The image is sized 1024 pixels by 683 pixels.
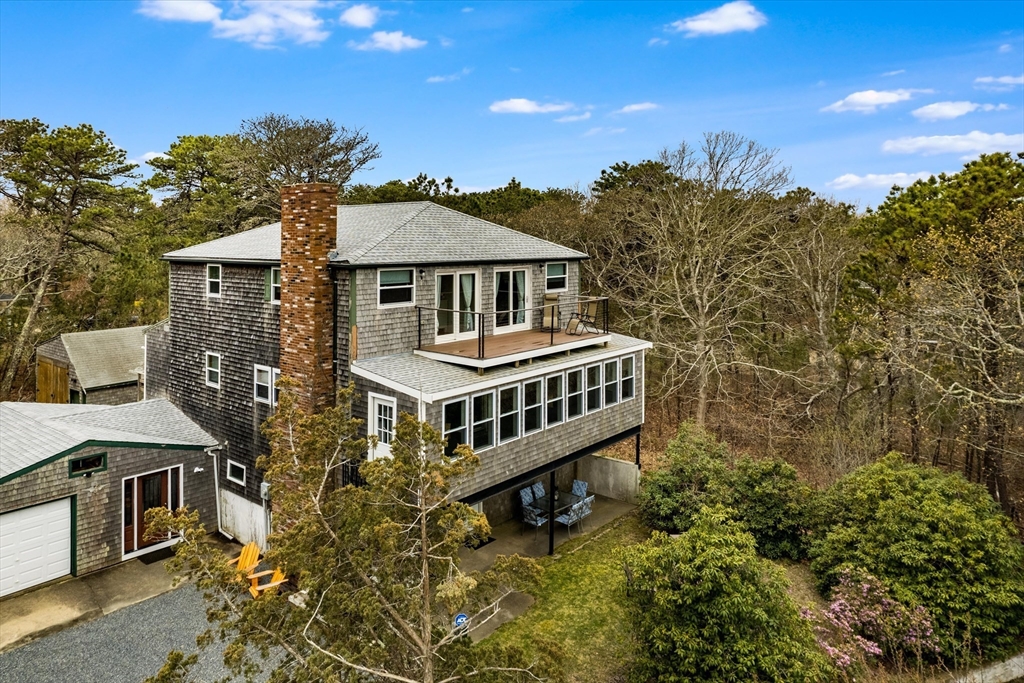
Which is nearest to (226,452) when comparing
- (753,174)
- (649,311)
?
(649,311)

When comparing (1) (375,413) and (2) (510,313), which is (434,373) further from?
(2) (510,313)

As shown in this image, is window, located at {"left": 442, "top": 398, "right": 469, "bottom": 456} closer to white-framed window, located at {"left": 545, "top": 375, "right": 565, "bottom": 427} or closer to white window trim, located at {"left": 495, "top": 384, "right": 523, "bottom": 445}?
white window trim, located at {"left": 495, "top": 384, "right": 523, "bottom": 445}

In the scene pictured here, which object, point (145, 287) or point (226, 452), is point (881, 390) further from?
point (145, 287)

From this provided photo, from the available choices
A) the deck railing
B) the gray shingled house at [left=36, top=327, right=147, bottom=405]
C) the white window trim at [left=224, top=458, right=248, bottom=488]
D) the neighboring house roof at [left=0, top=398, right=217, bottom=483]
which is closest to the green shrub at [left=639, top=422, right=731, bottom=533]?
the deck railing

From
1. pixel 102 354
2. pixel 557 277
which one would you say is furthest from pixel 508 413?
pixel 102 354

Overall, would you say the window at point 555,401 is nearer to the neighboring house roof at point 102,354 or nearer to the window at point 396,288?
the window at point 396,288

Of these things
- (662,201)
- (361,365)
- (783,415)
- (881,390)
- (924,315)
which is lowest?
(783,415)
